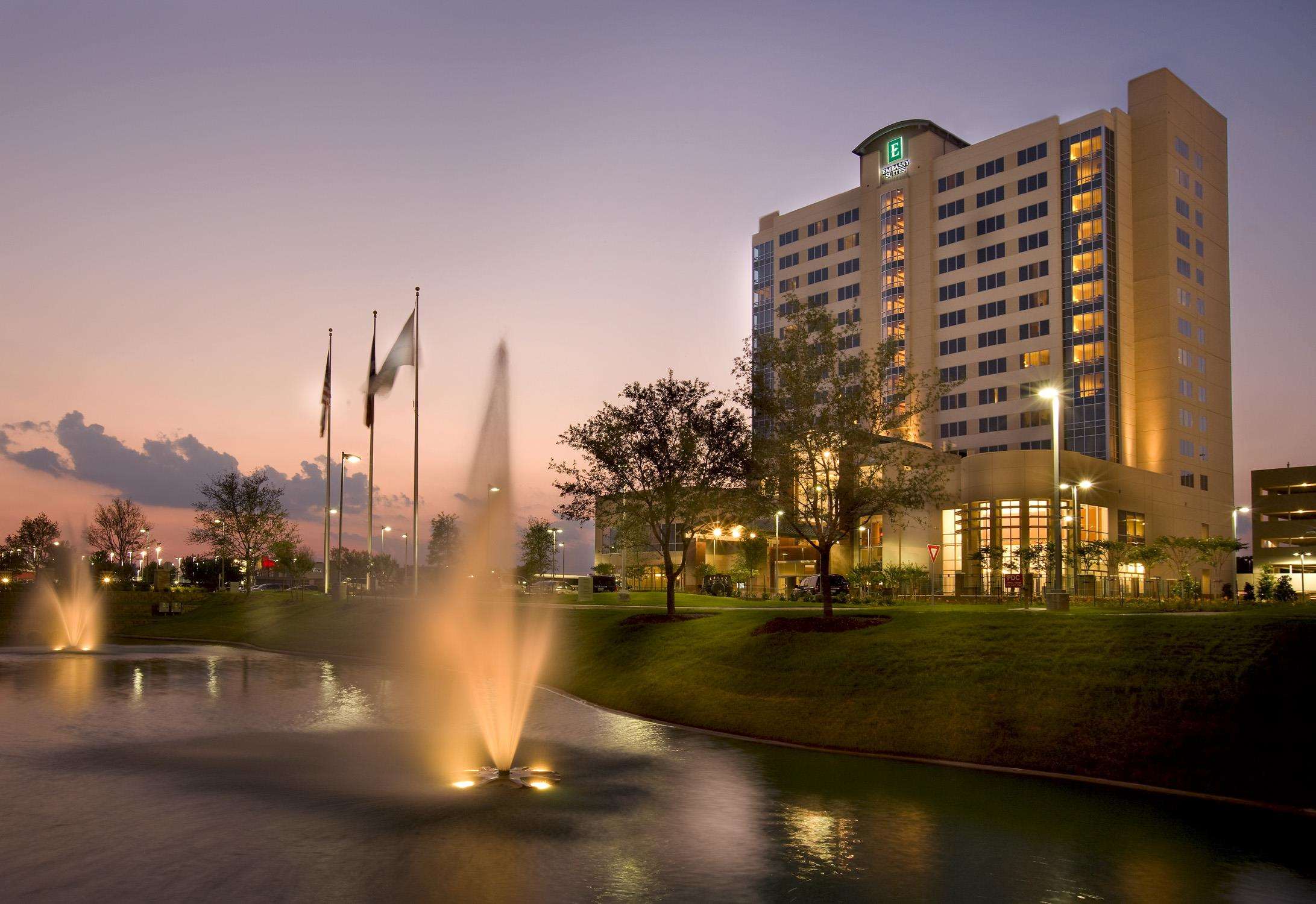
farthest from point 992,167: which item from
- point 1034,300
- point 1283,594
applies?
point 1283,594

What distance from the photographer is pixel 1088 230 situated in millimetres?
104125

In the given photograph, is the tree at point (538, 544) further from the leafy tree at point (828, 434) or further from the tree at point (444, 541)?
the leafy tree at point (828, 434)

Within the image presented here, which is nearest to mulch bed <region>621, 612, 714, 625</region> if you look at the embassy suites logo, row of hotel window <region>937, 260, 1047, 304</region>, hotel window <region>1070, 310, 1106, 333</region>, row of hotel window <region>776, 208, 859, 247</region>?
hotel window <region>1070, 310, 1106, 333</region>

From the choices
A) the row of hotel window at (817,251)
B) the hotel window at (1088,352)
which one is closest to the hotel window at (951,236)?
the row of hotel window at (817,251)

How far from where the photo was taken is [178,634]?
5981 cm

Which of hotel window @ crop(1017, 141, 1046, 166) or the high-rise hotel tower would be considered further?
hotel window @ crop(1017, 141, 1046, 166)

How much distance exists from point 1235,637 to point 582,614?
28.2m

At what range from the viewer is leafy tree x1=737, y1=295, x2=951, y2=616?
100 ft

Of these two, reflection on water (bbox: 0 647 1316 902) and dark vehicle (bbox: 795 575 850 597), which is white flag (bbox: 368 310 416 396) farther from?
dark vehicle (bbox: 795 575 850 597)

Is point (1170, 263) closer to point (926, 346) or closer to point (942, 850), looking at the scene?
point (926, 346)

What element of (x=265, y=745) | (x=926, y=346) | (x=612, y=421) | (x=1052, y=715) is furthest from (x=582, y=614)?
(x=926, y=346)

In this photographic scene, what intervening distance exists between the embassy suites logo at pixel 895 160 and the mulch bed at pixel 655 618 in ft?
317

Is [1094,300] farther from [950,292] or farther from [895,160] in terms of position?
[895,160]

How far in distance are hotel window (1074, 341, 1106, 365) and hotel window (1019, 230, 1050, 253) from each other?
12205 millimetres
